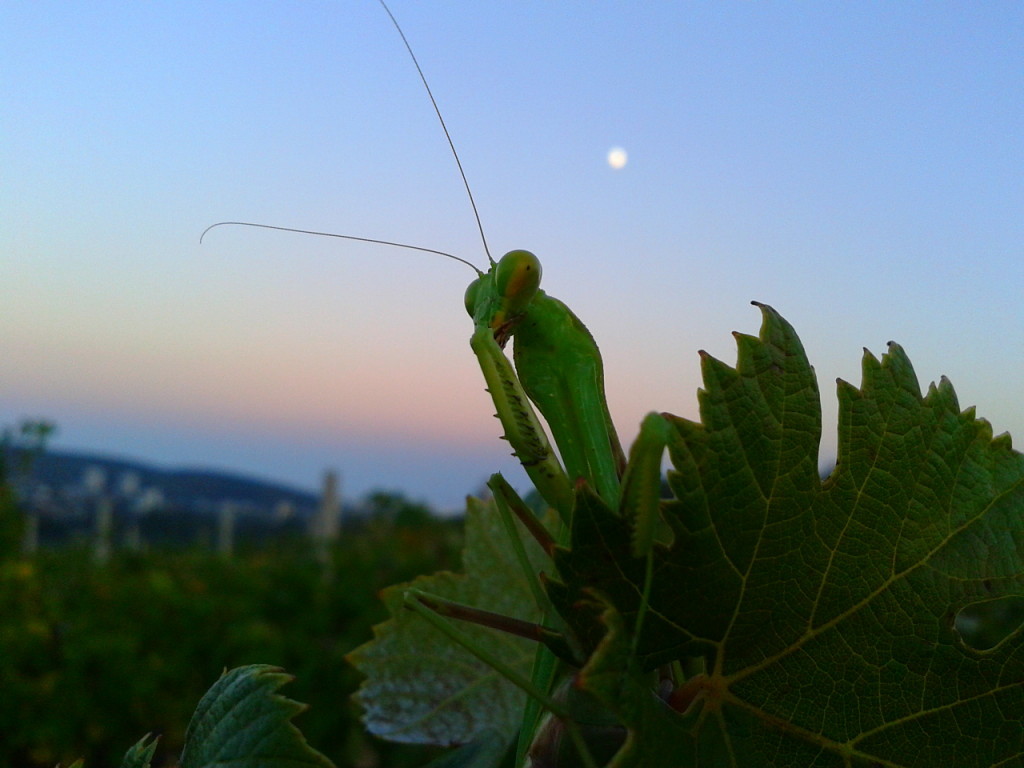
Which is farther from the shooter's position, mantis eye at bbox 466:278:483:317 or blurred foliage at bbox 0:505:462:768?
blurred foliage at bbox 0:505:462:768

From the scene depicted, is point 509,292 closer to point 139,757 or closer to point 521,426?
point 521,426

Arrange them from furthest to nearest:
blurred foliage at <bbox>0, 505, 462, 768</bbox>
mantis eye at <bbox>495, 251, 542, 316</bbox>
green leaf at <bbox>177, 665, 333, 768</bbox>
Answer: blurred foliage at <bbox>0, 505, 462, 768</bbox>
mantis eye at <bbox>495, 251, 542, 316</bbox>
green leaf at <bbox>177, 665, 333, 768</bbox>

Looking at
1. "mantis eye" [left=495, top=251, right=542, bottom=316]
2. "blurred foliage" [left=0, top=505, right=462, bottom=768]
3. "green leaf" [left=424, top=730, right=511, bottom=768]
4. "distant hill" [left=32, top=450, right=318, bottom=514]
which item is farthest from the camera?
"distant hill" [left=32, top=450, right=318, bottom=514]

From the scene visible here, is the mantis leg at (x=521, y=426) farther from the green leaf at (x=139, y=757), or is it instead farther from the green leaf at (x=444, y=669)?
the green leaf at (x=139, y=757)

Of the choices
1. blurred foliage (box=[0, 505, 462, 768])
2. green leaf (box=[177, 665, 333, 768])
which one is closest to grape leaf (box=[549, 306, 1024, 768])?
green leaf (box=[177, 665, 333, 768])

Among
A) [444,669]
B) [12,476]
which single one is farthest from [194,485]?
[444,669]

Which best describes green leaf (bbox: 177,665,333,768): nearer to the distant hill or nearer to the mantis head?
the mantis head

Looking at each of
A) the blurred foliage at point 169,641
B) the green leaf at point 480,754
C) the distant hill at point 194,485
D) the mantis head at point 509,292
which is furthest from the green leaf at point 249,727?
the distant hill at point 194,485

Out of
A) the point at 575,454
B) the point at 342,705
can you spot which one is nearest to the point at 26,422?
the point at 342,705
